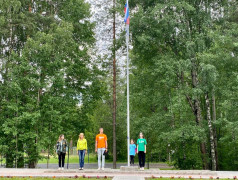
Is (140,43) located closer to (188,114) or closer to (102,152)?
(188,114)

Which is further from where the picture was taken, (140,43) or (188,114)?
(188,114)

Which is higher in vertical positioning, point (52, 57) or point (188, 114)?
point (52, 57)

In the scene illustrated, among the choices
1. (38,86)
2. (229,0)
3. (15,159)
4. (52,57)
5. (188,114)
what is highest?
(229,0)

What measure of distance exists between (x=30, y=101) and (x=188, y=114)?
1198 cm

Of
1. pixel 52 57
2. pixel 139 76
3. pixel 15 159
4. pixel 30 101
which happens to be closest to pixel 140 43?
pixel 139 76

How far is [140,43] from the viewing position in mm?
20062

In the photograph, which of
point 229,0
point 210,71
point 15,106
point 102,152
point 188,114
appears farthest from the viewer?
point 188,114

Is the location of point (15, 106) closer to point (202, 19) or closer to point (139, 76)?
point (139, 76)

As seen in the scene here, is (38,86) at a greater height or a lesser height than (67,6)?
lesser

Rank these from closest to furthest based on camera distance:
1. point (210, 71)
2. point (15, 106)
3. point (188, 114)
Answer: point (210, 71) → point (15, 106) → point (188, 114)

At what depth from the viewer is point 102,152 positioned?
555 inches

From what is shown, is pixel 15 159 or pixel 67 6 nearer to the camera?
pixel 15 159

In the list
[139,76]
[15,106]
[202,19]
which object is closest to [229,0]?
[202,19]

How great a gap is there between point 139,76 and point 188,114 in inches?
196
